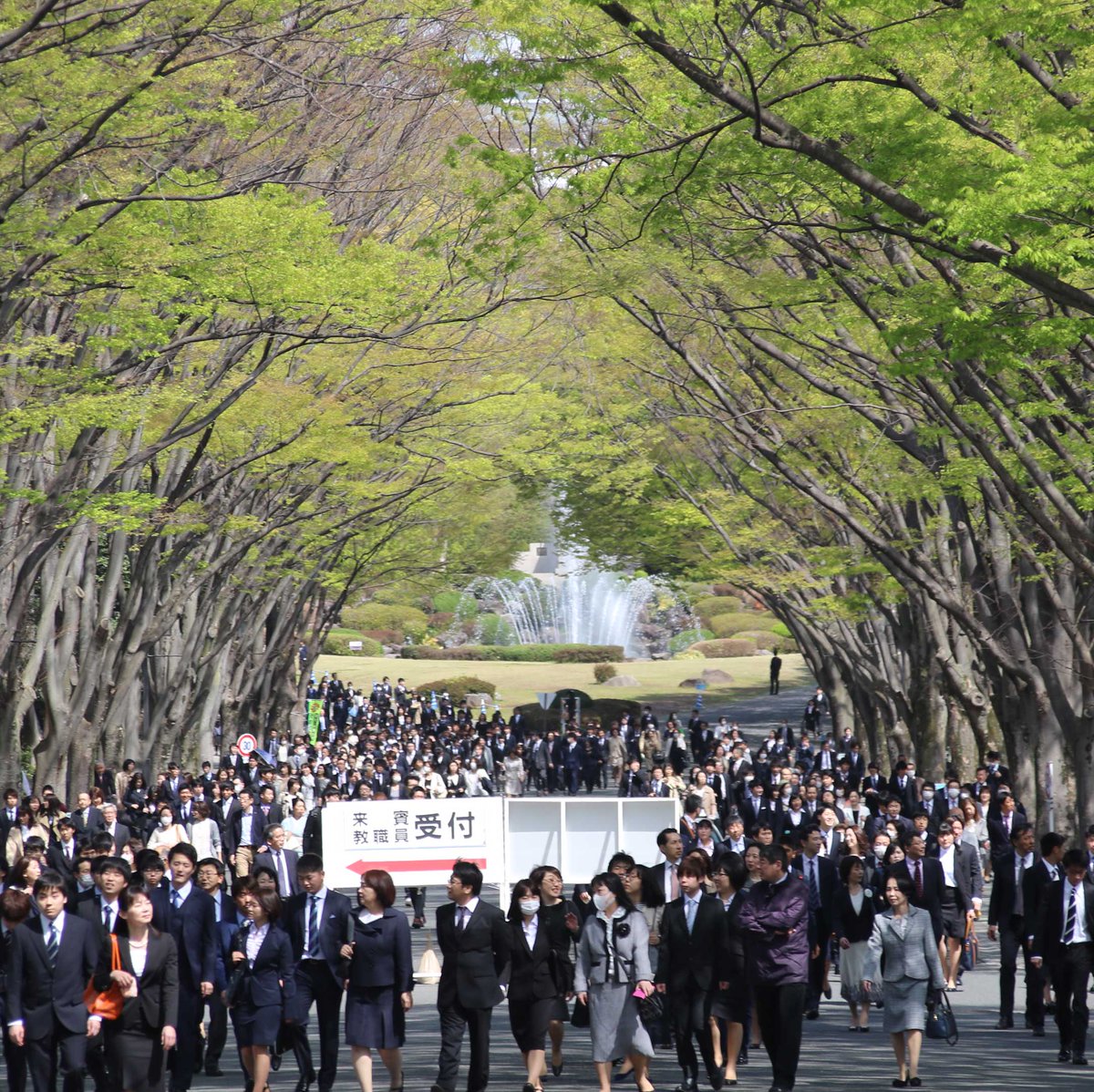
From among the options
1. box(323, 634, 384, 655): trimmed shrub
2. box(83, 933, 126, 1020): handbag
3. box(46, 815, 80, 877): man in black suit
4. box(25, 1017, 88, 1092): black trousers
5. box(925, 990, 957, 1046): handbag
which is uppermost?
box(323, 634, 384, 655): trimmed shrub

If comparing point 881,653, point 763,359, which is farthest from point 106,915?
point 881,653

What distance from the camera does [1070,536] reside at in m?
14.4

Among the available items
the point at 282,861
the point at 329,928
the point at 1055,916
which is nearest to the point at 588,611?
the point at 282,861

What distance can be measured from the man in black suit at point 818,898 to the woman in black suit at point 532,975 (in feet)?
9.20

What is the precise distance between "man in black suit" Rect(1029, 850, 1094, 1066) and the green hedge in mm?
58158

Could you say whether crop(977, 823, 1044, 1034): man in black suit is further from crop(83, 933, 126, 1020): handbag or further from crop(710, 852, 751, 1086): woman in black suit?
crop(83, 933, 126, 1020): handbag

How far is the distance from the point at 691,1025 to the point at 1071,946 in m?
2.63

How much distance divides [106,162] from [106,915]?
6.90 metres

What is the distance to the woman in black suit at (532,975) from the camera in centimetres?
951

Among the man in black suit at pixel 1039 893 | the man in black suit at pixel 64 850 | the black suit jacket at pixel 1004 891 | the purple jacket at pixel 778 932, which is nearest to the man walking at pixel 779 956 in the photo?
the purple jacket at pixel 778 932

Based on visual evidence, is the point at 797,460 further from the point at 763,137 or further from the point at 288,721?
the point at 288,721

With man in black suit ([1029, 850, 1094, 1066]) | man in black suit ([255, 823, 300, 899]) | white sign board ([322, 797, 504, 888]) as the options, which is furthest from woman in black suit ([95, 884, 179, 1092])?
man in black suit ([1029, 850, 1094, 1066])

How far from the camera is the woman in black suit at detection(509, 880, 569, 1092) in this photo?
31.2ft

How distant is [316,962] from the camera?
9.75 m
